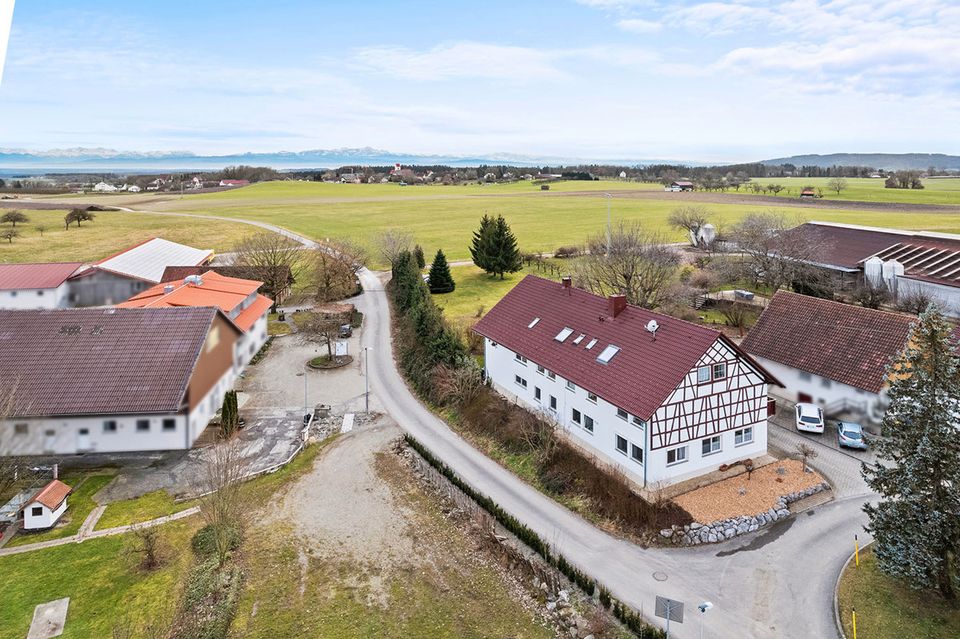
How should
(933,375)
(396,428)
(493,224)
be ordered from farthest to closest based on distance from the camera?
1. (493,224)
2. (396,428)
3. (933,375)

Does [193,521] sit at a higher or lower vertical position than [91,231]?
lower

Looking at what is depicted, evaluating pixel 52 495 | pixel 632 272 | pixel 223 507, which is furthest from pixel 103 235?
pixel 223 507

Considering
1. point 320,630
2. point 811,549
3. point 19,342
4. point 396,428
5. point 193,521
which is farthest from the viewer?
point 396,428

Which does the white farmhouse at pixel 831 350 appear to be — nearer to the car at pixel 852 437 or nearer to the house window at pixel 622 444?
the car at pixel 852 437

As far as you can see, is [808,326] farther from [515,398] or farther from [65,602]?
[65,602]

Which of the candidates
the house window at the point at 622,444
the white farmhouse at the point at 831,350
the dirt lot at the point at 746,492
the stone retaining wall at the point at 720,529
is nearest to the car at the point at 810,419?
the white farmhouse at the point at 831,350

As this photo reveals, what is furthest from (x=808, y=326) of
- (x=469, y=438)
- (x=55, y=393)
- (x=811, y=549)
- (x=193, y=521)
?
(x=55, y=393)

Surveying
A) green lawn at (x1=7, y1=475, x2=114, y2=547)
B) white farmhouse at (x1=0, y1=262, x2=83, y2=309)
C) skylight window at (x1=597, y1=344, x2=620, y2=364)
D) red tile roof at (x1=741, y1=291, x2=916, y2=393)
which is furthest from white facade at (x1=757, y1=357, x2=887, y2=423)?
white farmhouse at (x1=0, y1=262, x2=83, y2=309)

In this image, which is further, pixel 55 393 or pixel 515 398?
pixel 515 398
